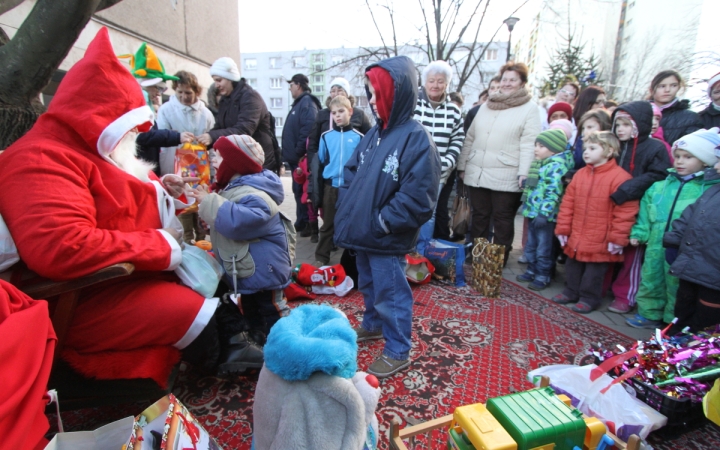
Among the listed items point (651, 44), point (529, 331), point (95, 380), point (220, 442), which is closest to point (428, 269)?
point (529, 331)

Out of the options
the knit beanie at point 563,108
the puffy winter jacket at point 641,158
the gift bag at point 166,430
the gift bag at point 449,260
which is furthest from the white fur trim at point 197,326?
the knit beanie at point 563,108

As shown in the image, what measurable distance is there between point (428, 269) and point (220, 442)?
8.63 feet

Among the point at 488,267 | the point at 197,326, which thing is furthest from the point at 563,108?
the point at 197,326

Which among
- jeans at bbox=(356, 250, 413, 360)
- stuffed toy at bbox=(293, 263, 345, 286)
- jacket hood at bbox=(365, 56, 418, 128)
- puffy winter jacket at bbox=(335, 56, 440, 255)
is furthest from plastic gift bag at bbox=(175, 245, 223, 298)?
stuffed toy at bbox=(293, 263, 345, 286)

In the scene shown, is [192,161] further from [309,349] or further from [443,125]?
[309,349]

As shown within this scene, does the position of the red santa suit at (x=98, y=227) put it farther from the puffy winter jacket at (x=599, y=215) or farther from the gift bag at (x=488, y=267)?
the puffy winter jacket at (x=599, y=215)

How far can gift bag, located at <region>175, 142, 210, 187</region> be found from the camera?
3.66m

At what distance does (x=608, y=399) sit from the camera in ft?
6.35

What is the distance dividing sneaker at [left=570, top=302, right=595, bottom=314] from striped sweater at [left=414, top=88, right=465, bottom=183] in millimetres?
1883

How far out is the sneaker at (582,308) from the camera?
3516 mm

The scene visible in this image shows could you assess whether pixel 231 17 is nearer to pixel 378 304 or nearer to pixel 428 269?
pixel 428 269

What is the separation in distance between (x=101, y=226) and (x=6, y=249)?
34 centimetres

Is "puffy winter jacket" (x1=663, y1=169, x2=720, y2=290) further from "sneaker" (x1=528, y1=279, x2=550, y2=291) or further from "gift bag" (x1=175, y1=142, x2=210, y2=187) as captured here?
"gift bag" (x1=175, y1=142, x2=210, y2=187)

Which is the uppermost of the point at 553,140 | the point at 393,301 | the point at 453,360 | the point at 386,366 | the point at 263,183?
the point at 553,140
